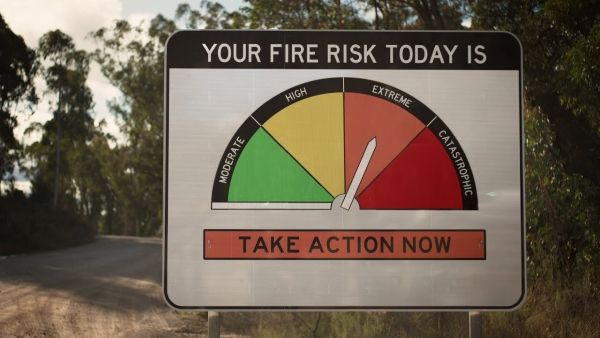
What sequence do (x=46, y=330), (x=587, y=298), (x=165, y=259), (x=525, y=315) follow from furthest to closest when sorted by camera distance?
(x=46, y=330)
(x=587, y=298)
(x=525, y=315)
(x=165, y=259)

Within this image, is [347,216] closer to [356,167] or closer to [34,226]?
[356,167]

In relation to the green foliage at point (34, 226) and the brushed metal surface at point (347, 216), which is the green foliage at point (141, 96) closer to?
A: the green foliage at point (34, 226)

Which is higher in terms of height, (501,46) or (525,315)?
(501,46)

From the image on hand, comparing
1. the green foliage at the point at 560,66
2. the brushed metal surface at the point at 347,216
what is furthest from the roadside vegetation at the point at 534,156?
the brushed metal surface at the point at 347,216

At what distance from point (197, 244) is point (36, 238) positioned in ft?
102

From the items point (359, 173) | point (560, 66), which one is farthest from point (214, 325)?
point (560, 66)

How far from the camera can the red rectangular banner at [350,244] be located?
291 centimetres

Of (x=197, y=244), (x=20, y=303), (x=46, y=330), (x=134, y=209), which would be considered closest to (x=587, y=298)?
(x=197, y=244)

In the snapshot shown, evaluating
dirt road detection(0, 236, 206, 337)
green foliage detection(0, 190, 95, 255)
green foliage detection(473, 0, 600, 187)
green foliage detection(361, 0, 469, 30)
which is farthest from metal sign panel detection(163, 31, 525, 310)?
green foliage detection(0, 190, 95, 255)

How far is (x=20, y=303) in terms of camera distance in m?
11.9

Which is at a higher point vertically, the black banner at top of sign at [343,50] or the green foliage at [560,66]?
the green foliage at [560,66]

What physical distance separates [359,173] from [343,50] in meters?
0.54

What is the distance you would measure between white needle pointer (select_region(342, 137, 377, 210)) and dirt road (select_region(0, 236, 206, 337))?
6.45 meters

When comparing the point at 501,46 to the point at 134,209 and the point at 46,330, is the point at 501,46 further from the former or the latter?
the point at 134,209
